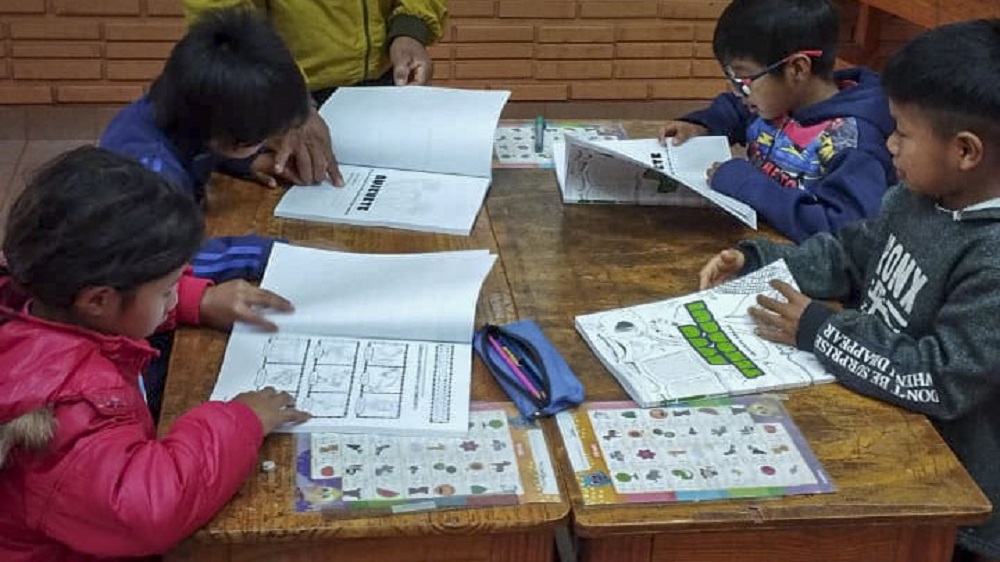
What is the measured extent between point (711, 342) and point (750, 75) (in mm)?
726

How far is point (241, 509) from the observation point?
1.14 m

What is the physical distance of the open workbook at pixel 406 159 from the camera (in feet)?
6.12

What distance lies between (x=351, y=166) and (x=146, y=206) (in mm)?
847

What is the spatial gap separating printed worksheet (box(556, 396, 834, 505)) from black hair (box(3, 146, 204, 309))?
0.45m

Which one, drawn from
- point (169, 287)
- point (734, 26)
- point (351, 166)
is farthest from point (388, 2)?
point (169, 287)

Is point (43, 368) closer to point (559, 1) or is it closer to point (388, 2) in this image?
point (388, 2)

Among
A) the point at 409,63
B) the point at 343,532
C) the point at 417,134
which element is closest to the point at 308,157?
the point at 417,134

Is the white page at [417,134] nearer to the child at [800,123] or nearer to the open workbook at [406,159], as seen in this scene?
the open workbook at [406,159]

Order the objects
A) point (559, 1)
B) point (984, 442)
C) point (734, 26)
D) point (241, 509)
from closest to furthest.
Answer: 1. point (241, 509)
2. point (984, 442)
3. point (734, 26)
4. point (559, 1)

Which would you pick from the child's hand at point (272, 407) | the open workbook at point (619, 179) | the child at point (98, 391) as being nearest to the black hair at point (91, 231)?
the child at point (98, 391)

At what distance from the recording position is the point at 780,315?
1.51 m

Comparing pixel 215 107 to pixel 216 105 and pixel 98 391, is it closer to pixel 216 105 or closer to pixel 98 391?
pixel 216 105

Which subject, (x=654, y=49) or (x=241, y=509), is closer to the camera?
(x=241, y=509)

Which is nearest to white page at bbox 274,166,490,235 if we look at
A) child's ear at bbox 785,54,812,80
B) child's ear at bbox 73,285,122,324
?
child's ear at bbox 785,54,812,80
